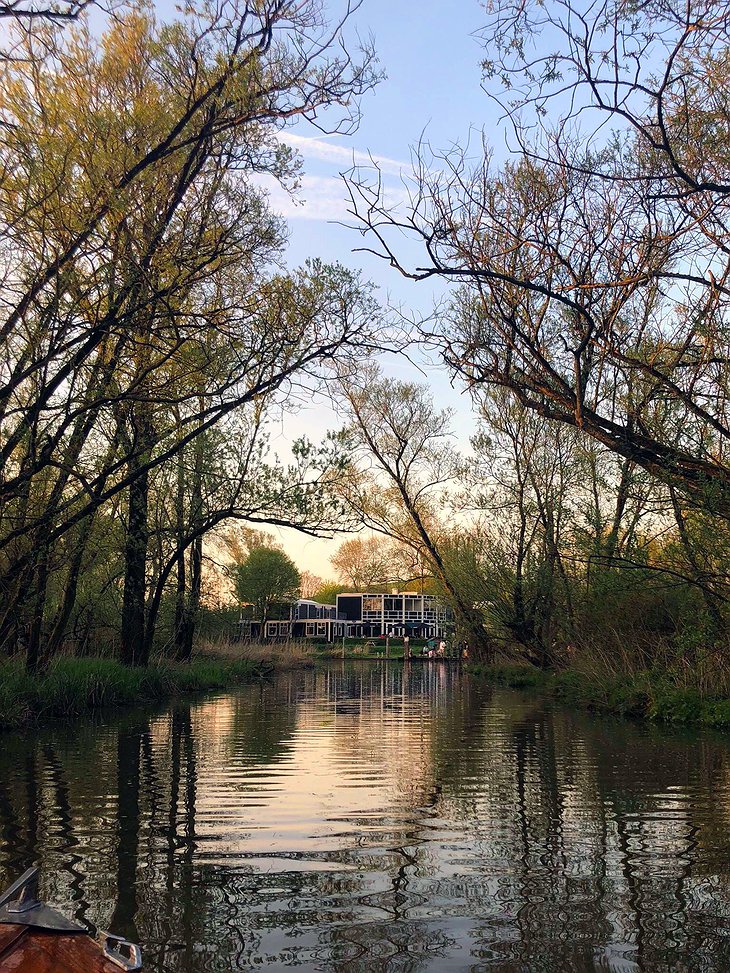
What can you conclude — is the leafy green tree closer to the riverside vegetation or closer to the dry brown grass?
the dry brown grass

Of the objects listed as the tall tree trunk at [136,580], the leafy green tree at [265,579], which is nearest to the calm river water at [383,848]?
the tall tree trunk at [136,580]

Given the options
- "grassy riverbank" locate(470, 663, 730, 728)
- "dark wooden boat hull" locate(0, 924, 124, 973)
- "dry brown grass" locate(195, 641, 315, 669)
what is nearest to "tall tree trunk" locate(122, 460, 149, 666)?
"dry brown grass" locate(195, 641, 315, 669)

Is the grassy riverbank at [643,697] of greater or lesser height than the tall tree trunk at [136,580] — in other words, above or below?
below

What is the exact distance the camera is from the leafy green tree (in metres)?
81.5

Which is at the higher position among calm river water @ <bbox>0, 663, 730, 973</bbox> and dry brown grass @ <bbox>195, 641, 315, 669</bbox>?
dry brown grass @ <bbox>195, 641, 315, 669</bbox>

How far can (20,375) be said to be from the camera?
37.2 feet

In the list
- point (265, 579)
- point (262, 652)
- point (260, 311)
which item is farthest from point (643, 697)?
point (265, 579)

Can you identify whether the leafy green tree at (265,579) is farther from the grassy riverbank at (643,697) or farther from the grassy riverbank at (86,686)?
the grassy riverbank at (643,697)

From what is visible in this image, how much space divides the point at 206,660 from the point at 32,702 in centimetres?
1763

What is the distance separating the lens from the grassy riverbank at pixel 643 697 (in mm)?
16250

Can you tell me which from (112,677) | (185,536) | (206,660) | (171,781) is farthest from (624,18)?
(206,660)

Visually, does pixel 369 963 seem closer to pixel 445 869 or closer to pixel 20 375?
pixel 445 869

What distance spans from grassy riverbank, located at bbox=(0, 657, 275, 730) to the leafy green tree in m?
52.2

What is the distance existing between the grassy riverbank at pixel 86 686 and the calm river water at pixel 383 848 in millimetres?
1206
